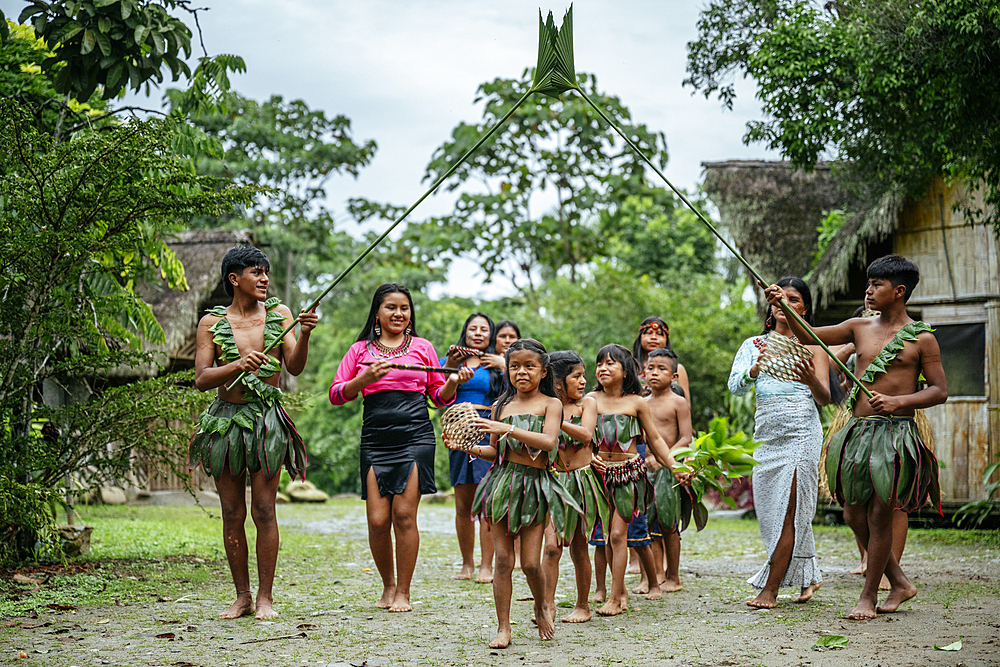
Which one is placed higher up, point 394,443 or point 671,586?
point 394,443

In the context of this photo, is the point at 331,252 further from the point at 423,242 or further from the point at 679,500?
the point at 679,500

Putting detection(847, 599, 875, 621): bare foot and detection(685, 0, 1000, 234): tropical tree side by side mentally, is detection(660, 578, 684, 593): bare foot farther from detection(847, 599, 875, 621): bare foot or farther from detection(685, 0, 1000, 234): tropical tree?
detection(685, 0, 1000, 234): tropical tree

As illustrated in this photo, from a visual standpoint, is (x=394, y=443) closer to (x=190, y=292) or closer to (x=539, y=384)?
(x=539, y=384)

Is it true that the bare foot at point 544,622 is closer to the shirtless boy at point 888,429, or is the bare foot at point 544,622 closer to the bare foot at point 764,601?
the bare foot at point 764,601

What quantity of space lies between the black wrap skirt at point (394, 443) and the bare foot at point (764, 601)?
6.48 feet

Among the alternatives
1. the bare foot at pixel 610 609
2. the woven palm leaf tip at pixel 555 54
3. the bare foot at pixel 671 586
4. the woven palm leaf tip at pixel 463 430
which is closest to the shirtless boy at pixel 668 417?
the bare foot at pixel 671 586

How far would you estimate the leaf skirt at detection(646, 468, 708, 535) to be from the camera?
19.7 feet

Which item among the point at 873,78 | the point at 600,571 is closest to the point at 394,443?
the point at 600,571

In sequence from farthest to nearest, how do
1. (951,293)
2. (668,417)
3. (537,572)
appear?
(951,293) → (668,417) → (537,572)

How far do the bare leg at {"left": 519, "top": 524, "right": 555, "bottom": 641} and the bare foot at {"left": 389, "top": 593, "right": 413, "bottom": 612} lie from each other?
3.25ft

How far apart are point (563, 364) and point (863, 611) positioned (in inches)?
81.8

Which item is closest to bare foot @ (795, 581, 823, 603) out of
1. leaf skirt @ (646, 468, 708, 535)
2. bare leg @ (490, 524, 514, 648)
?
leaf skirt @ (646, 468, 708, 535)

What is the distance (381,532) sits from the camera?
5414 mm

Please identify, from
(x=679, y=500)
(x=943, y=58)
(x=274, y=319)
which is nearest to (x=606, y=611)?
(x=679, y=500)
